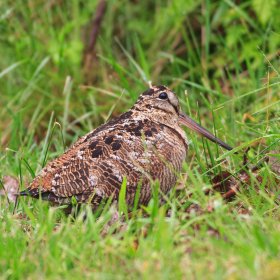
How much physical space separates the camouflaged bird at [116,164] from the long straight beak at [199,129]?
18cm

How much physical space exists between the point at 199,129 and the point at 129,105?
5.95 ft

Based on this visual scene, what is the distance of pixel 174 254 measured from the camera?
3.37m

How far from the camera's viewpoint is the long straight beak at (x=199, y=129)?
4.85 meters

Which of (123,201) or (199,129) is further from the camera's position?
(199,129)

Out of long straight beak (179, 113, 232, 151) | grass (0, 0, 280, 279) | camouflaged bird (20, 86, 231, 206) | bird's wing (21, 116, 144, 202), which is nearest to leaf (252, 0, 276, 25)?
grass (0, 0, 280, 279)

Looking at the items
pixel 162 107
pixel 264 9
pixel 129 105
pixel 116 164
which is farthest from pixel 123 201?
pixel 264 9

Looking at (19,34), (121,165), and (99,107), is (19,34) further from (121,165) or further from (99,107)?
(121,165)

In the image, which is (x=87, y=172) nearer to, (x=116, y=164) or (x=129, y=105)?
(x=116, y=164)

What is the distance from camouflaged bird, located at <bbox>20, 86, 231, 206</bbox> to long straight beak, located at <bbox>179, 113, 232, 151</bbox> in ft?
0.60

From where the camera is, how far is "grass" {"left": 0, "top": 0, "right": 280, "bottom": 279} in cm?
343

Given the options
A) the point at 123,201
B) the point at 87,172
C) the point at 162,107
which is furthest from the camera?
the point at 162,107

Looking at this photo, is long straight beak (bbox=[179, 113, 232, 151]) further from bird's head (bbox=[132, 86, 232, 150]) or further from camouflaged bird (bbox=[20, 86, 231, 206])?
camouflaged bird (bbox=[20, 86, 231, 206])

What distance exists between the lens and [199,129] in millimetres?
4902

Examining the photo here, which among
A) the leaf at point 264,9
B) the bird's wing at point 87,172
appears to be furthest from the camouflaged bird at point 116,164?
the leaf at point 264,9
